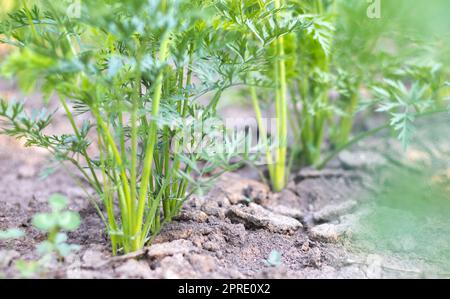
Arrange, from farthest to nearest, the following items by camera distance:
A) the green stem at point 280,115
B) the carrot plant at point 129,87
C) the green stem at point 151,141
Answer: the green stem at point 280,115 < the green stem at point 151,141 < the carrot plant at point 129,87

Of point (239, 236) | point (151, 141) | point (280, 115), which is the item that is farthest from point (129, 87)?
point (280, 115)

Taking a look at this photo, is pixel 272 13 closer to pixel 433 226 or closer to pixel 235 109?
pixel 433 226

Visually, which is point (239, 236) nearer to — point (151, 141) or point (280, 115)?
point (151, 141)

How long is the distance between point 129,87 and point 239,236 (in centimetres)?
62

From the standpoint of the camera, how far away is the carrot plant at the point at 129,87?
4.17 ft

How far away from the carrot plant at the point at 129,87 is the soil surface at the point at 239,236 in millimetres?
109

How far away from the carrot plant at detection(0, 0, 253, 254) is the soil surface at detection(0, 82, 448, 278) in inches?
4.3

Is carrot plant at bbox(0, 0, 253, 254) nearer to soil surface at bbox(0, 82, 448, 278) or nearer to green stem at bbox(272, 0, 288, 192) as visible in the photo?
soil surface at bbox(0, 82, 448, 278)

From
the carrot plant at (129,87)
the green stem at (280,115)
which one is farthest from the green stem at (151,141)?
the green stem at (280,115)

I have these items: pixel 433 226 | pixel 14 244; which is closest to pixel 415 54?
pixel 433 226

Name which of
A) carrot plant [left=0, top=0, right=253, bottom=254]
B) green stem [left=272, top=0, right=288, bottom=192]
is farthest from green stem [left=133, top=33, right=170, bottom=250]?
green stem [left=272, top=0, right=288, bottom=192]

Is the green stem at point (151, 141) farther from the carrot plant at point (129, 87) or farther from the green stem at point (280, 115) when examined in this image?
the green stem at point (280, 115)

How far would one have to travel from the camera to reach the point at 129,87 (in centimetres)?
149
